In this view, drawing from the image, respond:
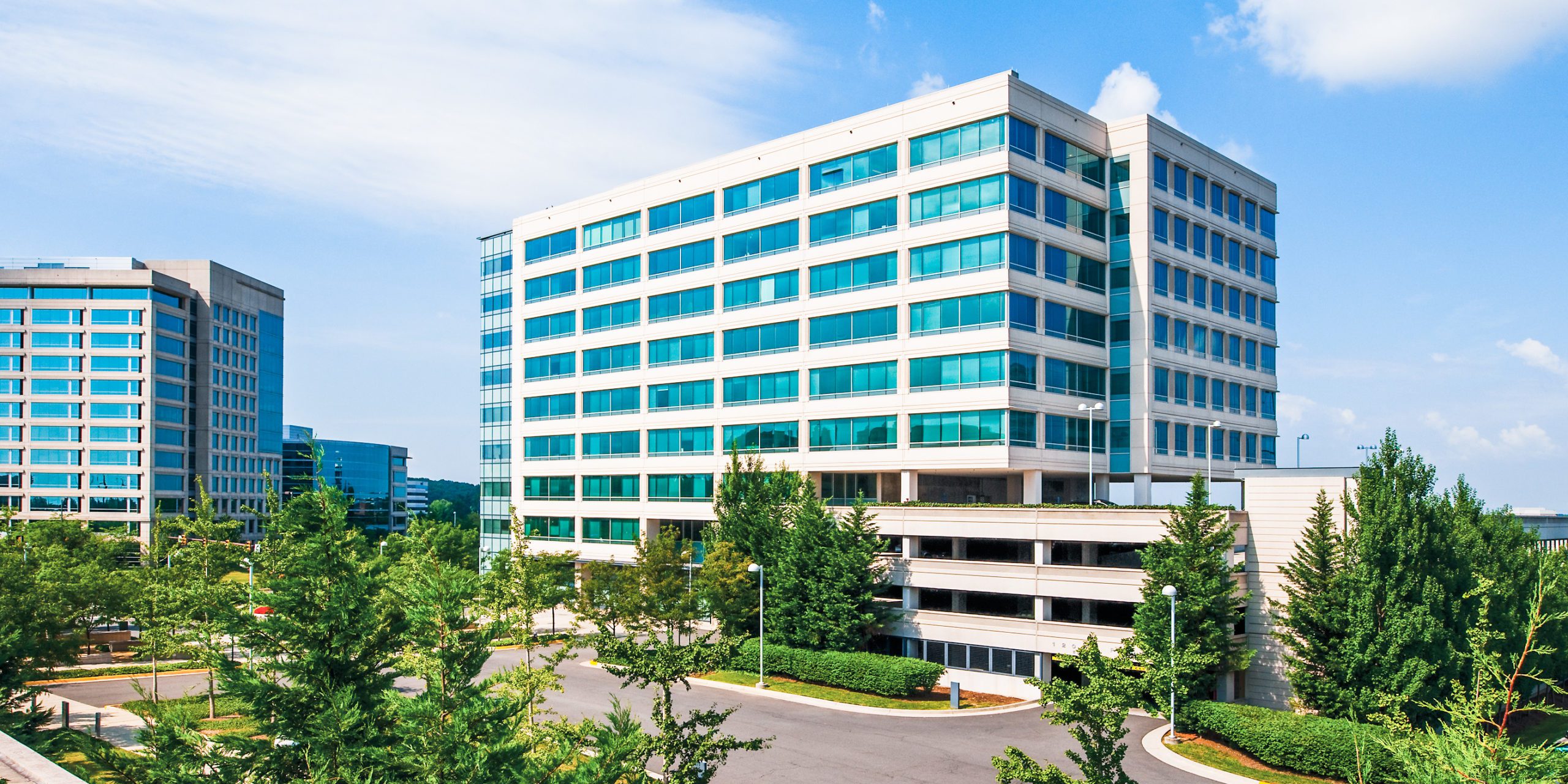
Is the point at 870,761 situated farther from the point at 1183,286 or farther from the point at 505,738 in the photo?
the point at 1183,286

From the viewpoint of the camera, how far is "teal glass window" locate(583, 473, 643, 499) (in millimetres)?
70562

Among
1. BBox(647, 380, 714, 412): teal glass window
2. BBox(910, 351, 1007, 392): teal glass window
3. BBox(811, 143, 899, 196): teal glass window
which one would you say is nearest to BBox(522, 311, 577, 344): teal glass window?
BBox(647, 380, 714, 412): teal glass window

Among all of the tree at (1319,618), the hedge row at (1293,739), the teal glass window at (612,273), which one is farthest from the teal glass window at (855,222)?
the hedge row at (1293,739)

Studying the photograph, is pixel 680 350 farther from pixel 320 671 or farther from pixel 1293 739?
pixel 320 671

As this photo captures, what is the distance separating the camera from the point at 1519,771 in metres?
14.1

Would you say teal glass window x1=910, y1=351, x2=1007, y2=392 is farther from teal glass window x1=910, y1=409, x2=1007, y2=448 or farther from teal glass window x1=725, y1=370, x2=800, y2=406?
teal glass window x1=725, y1=370, x2=800, y2=406

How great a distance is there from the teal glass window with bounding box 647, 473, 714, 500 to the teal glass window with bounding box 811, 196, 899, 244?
1790 cm

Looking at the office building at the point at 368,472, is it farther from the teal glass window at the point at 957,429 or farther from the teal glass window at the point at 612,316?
the teal glass window at the point at 957,429

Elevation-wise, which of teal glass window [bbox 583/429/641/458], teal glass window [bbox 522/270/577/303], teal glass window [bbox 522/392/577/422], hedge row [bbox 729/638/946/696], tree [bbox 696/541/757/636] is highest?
teal glass window [bbox 522/270/577/303]

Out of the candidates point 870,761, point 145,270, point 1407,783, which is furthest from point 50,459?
point 1407,783

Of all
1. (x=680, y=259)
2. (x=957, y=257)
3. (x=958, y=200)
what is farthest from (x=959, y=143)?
(x=680, y=259)

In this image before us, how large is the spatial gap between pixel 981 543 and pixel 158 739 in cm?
4180

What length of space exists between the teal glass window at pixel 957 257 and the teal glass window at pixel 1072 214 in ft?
12.8

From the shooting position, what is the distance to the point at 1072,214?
55.2 metres
